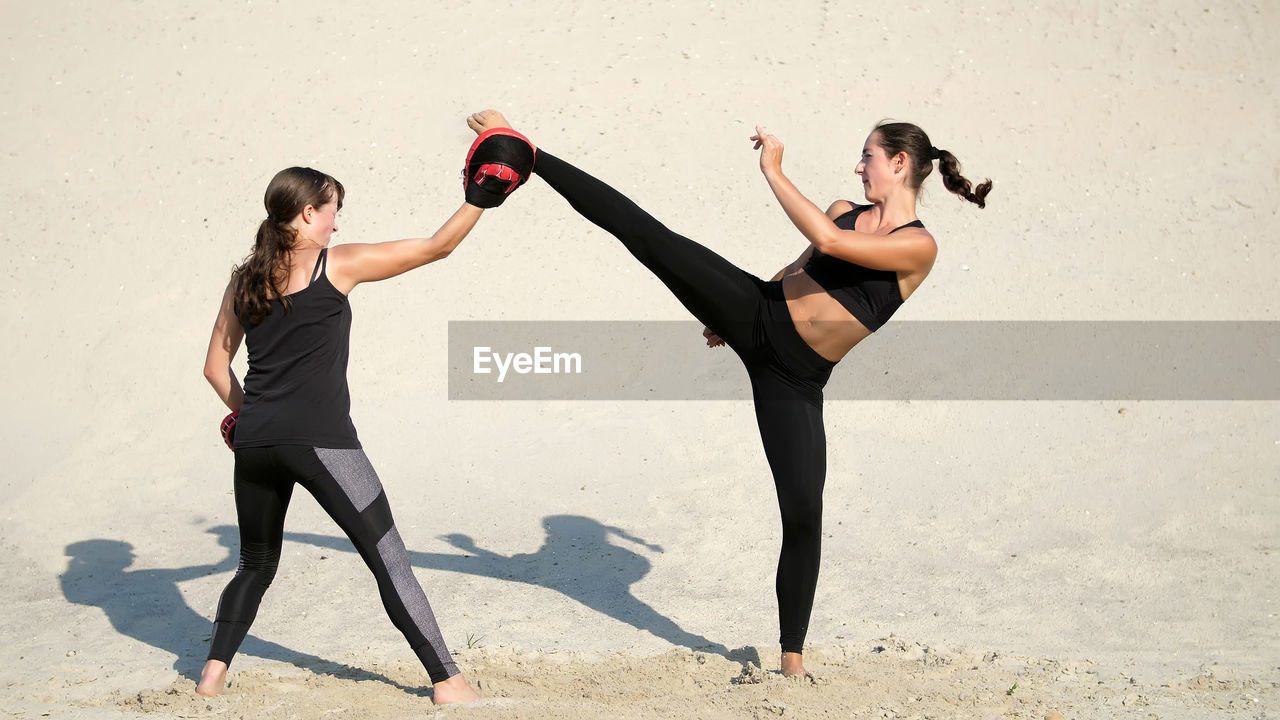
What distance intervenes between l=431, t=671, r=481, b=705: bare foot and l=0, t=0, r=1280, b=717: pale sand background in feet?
0.22

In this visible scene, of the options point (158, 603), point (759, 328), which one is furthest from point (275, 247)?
point (158, 603)

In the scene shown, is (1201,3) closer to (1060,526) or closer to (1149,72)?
(1149,72)

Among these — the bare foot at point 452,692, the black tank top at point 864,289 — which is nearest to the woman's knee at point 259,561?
the bare foot at point 452,692

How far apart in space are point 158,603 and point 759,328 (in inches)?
129

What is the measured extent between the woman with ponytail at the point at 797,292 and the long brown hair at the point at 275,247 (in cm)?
65

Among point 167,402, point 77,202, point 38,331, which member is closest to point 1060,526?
point 167,402

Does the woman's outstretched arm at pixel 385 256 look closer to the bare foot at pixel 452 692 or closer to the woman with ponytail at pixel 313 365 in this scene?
the woman with ponytail at pixel 313 365

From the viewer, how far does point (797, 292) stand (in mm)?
3982

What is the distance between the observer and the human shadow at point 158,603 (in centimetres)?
457

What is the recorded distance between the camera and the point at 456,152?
10242 millimetres

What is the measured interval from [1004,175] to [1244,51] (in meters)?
3.24

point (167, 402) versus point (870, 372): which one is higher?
point (870, 372)

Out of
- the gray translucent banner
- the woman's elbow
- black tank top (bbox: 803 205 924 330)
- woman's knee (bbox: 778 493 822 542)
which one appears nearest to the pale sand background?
the gray translucent banner

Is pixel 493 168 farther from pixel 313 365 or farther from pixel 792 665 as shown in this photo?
pixel 792 665
